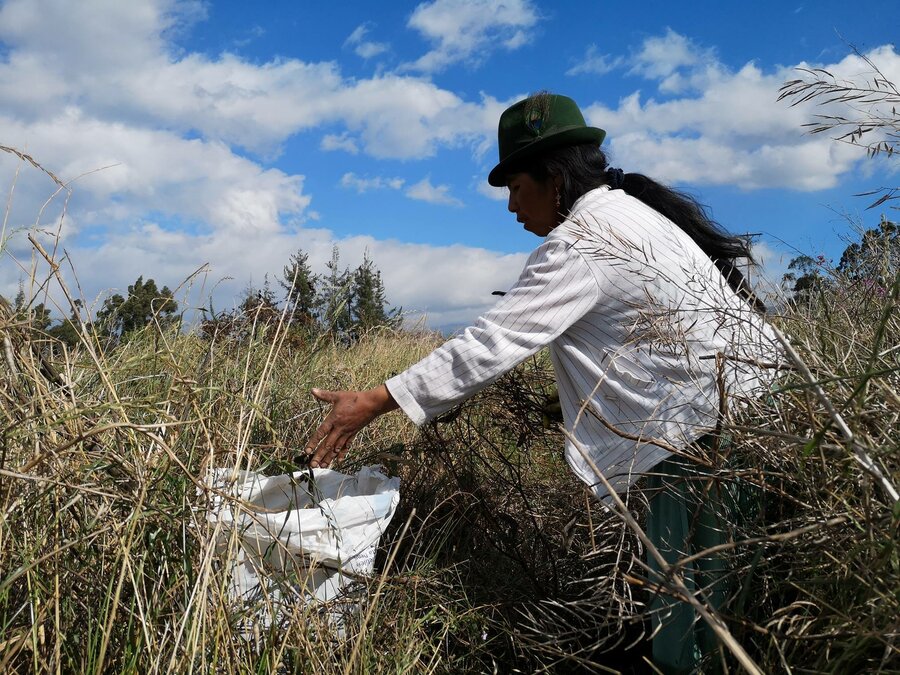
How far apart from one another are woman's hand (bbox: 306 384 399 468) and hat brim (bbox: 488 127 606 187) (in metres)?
0.92

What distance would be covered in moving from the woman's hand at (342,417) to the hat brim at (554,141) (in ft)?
3.02

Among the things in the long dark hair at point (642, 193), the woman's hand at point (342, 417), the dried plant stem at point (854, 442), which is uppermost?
the long dark hair at point (642, 193)

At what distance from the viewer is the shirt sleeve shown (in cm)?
210

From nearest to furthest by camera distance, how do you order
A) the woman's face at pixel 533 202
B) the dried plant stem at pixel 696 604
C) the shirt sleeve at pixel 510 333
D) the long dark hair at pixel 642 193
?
the dried plant stem at pixel 696 604 → the shirt sleeve at pixel 510 333 → the long dark hair at pixel 642 193 → the woman's face at pixel 533 202

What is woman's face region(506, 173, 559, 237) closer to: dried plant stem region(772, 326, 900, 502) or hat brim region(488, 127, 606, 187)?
hat brim region(488, 127, 606, 187)

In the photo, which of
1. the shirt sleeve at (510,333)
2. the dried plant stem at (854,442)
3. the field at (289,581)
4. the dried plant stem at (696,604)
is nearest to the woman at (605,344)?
the shirt sleeve at (510,333)

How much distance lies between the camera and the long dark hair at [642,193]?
2439 millimetres

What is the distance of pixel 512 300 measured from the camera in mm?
2148

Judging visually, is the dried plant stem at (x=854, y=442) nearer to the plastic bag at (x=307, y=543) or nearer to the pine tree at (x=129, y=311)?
the plastic bag at (x=307, y=543)

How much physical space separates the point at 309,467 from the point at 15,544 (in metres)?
0.76

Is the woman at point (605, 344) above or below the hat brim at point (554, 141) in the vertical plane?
below

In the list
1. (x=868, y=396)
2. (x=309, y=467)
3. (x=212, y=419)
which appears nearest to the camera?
(x=868, y=396)

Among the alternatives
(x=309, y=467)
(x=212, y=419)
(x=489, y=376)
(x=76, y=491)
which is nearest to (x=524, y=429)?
(x=489, y=376)

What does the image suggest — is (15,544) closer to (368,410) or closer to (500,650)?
(368,410)
